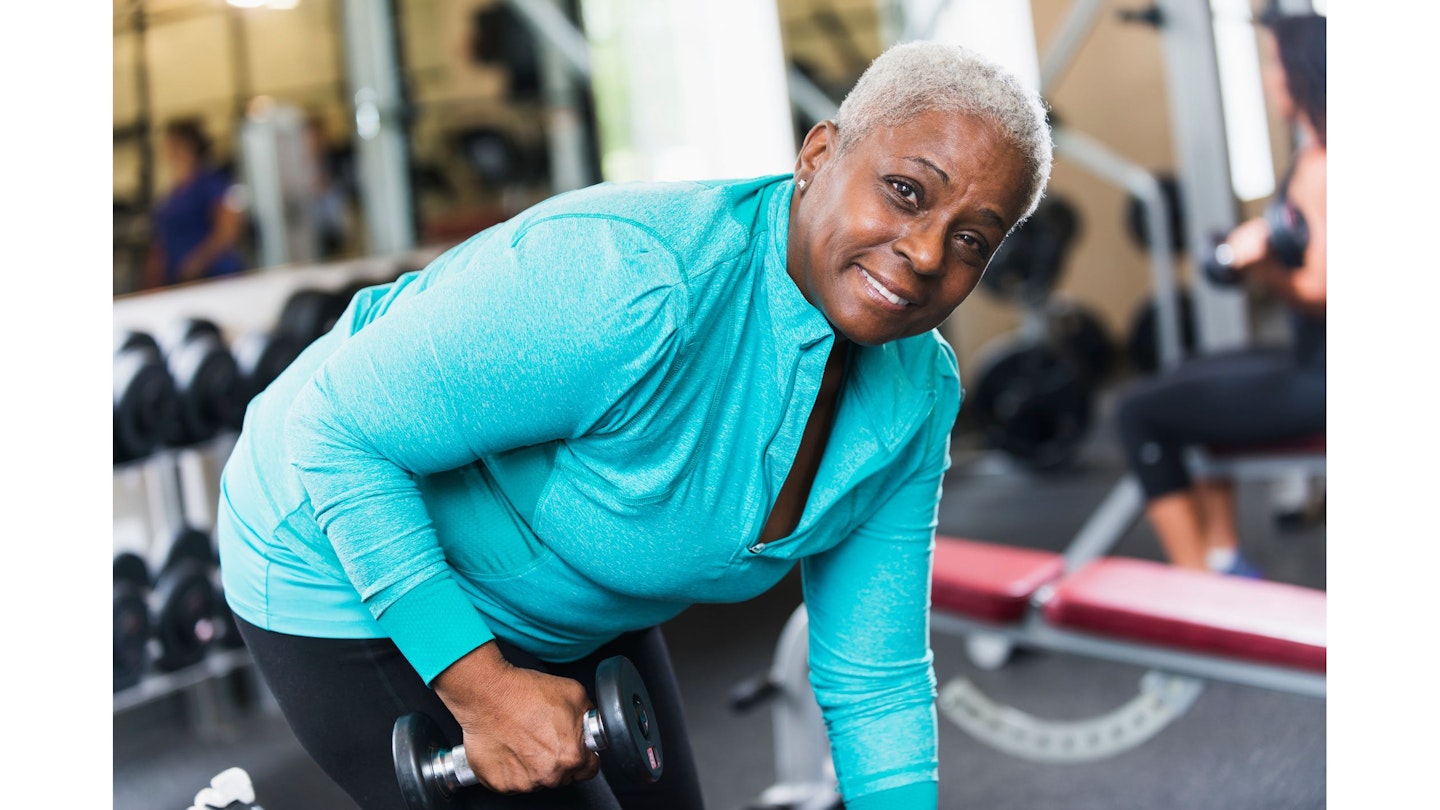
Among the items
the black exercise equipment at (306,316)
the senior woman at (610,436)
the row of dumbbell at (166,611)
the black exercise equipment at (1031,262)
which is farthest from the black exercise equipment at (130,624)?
the black exercise equipment at (1031,262)

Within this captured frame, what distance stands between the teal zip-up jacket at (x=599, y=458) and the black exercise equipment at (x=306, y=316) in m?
1.55

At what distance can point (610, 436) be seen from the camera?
86 cm

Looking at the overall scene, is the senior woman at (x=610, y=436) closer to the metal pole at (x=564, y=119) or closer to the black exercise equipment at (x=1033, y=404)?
the black exercise equipment at (x=1033, y=404)

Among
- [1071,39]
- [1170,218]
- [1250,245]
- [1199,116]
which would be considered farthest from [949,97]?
[1170,218]

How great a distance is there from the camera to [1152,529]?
3420 mm

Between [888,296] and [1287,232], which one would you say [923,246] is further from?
[1287,232]

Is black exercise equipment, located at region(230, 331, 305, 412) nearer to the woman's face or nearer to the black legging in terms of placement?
the black legging

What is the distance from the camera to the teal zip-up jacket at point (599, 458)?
31.6 inches

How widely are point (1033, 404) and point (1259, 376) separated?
1.69m

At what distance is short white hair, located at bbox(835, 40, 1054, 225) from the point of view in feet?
2.67
